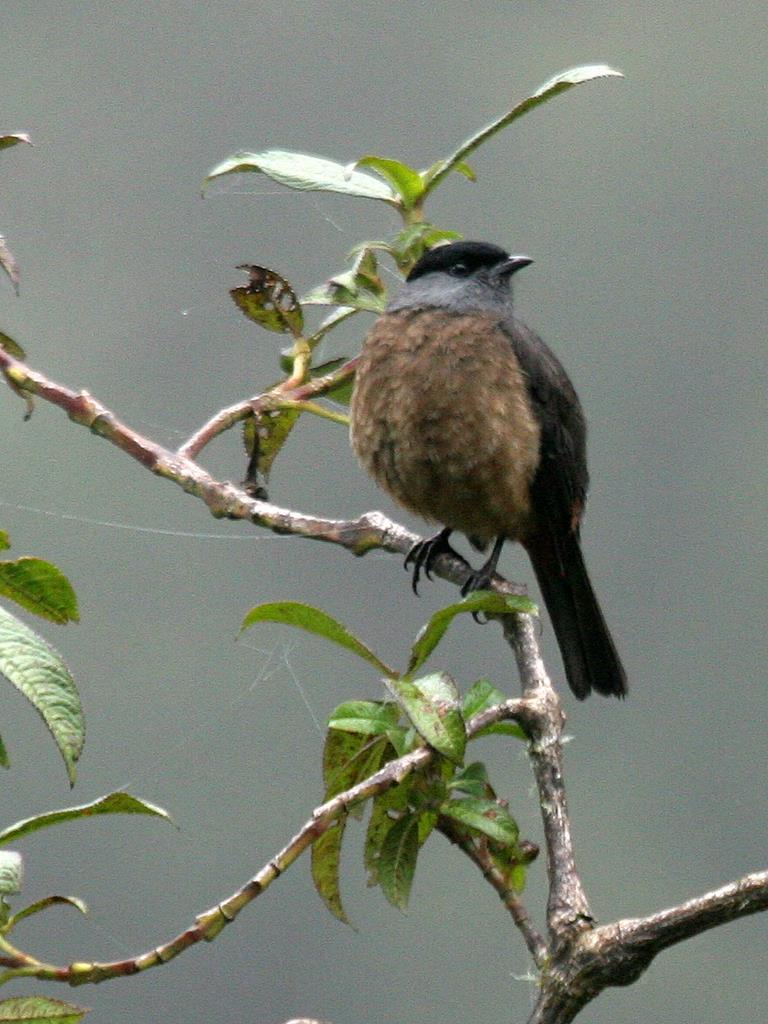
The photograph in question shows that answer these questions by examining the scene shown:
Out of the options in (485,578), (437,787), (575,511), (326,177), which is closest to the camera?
(437,787)

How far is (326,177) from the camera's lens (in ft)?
8.27

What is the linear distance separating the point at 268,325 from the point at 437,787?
1004 millimetres

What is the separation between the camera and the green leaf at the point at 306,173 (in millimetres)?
2475

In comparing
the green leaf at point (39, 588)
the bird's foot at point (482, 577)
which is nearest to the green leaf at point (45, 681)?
the green leaf at point (39, 588)

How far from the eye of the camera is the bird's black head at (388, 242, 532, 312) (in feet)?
10.9

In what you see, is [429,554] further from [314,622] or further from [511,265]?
[314,622]

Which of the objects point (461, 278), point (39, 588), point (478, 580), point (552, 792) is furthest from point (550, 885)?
point (461, 278)

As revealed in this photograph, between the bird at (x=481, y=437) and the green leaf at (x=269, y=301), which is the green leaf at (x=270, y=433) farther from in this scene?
the bird at (x=481, y=437)

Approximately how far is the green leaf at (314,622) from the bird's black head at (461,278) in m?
1.55

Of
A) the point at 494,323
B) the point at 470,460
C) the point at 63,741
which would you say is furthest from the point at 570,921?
the point at 494,323

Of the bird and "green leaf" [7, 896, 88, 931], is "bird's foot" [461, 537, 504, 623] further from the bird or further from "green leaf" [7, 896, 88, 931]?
"green leaf" [7, 896, 88, 931]

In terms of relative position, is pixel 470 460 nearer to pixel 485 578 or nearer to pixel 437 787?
pixel 485 578

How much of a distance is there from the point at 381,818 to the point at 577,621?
5.18 ft

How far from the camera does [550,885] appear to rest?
5.20ft
